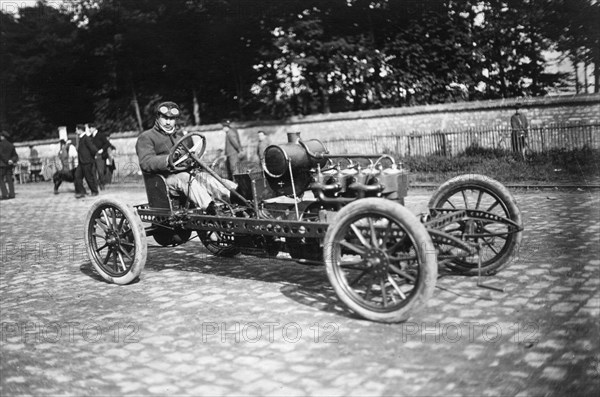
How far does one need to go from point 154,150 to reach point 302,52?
18943 millimetres

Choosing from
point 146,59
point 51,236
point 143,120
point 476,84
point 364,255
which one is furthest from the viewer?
point 143,120

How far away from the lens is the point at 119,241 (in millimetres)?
6527

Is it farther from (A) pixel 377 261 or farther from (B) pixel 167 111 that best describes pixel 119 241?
(A) pixel 377 261

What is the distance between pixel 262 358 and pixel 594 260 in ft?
12.4

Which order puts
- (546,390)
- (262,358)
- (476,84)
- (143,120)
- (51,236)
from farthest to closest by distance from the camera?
(143,120) < (476,84) < (51,236) < (262,358) < (546,390)

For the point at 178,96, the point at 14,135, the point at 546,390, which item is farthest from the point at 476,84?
the point at 14,135

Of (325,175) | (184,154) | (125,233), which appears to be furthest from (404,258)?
(125,233)

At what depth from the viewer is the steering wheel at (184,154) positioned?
6383mm

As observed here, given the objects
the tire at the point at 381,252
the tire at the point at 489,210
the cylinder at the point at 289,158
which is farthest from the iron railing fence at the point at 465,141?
the tire at the point at 381,252

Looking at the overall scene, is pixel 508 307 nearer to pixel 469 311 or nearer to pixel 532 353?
pixel 469 311

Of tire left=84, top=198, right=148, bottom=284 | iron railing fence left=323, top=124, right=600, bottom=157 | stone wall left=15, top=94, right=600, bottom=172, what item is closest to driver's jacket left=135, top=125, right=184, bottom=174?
tire left=84, top=198, right=148, bottom=284

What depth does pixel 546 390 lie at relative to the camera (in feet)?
11.3

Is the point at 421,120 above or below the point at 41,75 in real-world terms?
below

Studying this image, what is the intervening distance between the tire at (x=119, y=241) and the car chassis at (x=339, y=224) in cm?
1
